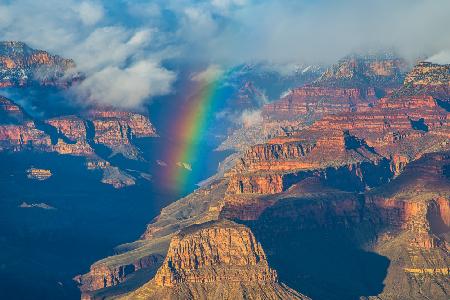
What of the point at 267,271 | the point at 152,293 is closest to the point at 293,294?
the point at 267,271

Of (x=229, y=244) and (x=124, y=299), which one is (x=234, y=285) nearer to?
(x=229, y=244)

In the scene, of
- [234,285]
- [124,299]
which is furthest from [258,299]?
[124,299]

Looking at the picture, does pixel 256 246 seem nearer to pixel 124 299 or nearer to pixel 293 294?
pixel 293 294

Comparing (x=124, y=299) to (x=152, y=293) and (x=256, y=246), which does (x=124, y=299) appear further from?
(x=256, y=246)

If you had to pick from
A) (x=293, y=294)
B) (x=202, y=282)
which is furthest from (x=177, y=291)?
(x=293, y=294)
